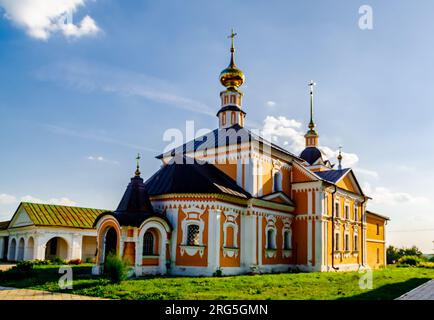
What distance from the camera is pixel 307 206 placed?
25.8 metres

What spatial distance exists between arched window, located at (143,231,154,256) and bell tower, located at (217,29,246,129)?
937 cm

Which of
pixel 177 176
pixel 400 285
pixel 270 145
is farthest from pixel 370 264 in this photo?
pixel 177 176

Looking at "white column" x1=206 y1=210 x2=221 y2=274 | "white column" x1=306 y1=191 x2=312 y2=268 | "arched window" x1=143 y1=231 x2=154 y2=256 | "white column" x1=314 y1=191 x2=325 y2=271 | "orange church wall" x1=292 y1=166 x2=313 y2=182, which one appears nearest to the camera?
"arched window" x1=143 y1=231 x2=154 y2=256

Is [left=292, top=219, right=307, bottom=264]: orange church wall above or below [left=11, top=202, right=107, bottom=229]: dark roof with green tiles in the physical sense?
below

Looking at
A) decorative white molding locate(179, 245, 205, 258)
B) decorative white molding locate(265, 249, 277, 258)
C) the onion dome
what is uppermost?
the onion dome

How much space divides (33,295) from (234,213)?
36.1 feet

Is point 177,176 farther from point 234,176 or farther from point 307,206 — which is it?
point 307,206

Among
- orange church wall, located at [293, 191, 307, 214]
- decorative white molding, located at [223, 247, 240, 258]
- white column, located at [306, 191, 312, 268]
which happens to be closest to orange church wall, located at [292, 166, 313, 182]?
orange church wall, located at [293, 191, 307, 214]

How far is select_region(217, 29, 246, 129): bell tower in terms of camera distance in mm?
26766

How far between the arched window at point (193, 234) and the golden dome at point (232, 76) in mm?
10505

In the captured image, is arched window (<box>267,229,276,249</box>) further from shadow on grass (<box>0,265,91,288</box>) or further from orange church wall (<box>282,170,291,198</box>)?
shadow on grass (<box>0,265,91,288</box>)

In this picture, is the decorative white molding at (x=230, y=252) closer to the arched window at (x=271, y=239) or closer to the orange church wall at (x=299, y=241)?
the arched window at (x=271, y=239)

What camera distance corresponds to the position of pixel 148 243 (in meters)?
19.8
